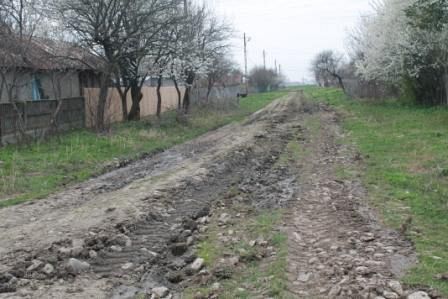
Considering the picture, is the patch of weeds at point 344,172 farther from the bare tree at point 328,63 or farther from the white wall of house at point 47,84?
the bare tree at point 328,63

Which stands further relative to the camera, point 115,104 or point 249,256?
point 115,104

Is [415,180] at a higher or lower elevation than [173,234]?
higher

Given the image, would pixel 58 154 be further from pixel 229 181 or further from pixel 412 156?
pixel 412 156

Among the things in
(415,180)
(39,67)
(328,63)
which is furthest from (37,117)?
(328,63)

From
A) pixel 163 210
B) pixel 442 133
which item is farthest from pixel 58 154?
pixel 442 133

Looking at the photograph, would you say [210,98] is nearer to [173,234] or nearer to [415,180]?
[415,180]

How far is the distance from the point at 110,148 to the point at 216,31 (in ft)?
55.3

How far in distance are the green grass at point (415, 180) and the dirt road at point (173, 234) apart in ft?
0.83

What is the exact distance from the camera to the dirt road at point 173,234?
540 cm

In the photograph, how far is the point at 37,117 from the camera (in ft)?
63.4

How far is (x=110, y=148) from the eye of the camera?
1633 cm

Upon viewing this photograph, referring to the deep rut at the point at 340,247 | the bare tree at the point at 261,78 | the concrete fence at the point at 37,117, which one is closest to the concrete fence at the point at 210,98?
the concrete fence at the point at 37,117

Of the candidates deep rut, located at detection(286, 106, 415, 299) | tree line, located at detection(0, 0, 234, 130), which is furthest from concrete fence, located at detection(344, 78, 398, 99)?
deep rut, located at detection(286, 106, 415, 299)

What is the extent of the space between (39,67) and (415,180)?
1423 centimetres
